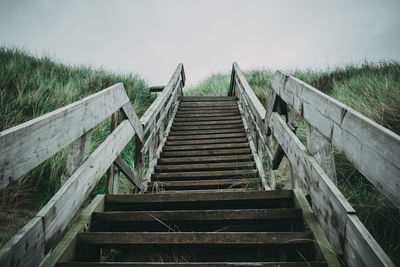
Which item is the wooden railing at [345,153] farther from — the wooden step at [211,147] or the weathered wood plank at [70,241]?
the wooden step at [211,147]

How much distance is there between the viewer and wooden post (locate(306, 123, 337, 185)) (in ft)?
4.56

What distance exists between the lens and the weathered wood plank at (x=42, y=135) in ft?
2.89

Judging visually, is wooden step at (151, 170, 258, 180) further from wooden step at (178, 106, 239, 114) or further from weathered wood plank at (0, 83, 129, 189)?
wooden step at (178, 106, 239, 114)

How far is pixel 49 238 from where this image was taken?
1.12 m

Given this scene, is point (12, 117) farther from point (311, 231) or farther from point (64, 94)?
point (311, 231)

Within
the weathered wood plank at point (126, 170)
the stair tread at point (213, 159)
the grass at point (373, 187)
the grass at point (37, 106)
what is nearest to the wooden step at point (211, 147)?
the stair tread at point (213, 159)

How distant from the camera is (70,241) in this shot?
131 centimetres

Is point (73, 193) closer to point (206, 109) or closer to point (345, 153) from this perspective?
point (345, 153)

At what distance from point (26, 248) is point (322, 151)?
5.01 ft

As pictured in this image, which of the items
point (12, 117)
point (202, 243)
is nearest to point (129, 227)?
point (202, 243)

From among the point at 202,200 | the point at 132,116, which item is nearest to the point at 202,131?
the point at 132,116

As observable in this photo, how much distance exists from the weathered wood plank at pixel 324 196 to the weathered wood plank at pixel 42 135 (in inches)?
52.6

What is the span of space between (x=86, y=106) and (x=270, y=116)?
178 centimetres

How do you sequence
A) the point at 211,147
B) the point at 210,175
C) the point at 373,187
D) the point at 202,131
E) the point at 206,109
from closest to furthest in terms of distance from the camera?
the point at 373,187 < the point at 210,175 < the point at 211,147 < the point at 202,131 < the point at 206,109
